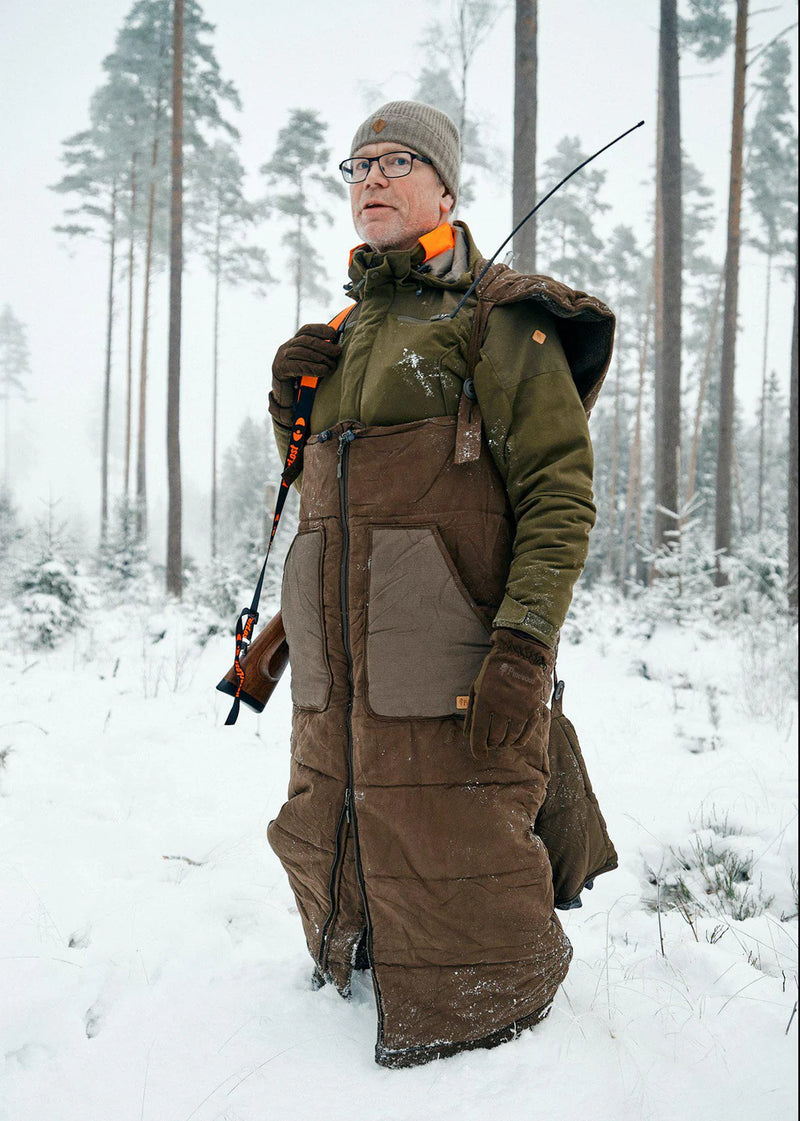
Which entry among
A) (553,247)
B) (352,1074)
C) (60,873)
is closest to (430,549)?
(352,1074)

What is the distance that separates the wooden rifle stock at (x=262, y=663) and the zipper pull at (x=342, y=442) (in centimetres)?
62

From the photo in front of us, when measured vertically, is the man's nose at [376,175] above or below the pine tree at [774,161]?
below

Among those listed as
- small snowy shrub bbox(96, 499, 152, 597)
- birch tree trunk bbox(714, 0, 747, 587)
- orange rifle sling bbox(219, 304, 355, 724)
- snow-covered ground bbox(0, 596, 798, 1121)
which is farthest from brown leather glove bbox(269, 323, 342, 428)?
small snowy shrub bbox(96, 499, 152, 597)

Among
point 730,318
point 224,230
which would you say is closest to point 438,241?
point 730,318

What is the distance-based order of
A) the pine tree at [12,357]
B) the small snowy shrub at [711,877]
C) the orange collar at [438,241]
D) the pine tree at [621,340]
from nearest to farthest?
the orange collar at [438,241] < the small snowy shrub at [711,877] < the pine tree at [621,340] < the pine tree at [12,357]

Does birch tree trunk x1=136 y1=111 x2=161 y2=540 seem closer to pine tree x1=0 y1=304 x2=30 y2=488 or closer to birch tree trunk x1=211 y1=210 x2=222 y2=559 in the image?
birch tree trunk x1=211 y1=210 x2=222 y2=559

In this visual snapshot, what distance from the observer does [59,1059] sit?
1.79 meters

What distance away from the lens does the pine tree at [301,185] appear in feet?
73.3

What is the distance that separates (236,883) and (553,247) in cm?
2638

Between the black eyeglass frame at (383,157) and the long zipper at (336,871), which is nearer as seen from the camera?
the long zipper at (336,871)

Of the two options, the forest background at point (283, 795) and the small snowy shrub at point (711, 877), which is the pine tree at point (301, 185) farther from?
the small snowy shrub at point (711, 877)

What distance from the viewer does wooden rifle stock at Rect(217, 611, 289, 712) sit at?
2320mm

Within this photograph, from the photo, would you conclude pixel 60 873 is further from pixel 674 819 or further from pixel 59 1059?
pixel 674 819

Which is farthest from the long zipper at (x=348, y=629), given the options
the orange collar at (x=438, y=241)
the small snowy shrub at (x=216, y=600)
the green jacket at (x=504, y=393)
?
the small snowy shrub at (x=216, y=600)
